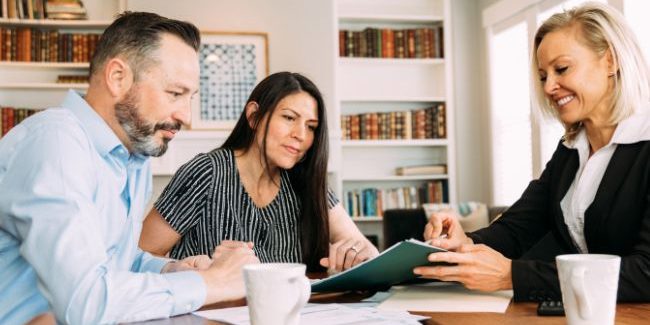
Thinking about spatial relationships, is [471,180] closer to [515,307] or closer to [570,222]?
[570,222]

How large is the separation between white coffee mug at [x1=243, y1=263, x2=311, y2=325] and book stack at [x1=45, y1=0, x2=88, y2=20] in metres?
4.89

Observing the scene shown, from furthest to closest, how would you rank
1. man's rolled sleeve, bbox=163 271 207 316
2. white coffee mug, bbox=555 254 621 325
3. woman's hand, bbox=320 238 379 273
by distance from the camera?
woman's hand, bbox=320 238 379 273 < man's rolled sleeve, bbox=163 271 207 316 < white coffee mug, bbox=555 254 621 325

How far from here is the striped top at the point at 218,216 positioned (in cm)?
196

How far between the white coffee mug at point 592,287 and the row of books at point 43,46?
4.95 metres

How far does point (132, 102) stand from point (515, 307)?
2.63 ft

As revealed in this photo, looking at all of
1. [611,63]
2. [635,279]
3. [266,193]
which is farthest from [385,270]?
[266,193]

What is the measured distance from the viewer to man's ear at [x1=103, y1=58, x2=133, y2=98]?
4.42 feet

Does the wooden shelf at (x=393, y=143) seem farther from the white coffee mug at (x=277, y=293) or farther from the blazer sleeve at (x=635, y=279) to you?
the white coffee mug at (x=277, y=293)

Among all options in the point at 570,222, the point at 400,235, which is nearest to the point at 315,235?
the point at 570,222

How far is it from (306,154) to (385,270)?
97cm

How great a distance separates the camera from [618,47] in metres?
1.56

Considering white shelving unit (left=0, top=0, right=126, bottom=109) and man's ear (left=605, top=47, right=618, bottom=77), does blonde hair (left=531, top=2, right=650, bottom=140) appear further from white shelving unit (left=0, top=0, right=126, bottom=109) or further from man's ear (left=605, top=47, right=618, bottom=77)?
white shelving unit (left=0, top=0, right=126, bottom=109)

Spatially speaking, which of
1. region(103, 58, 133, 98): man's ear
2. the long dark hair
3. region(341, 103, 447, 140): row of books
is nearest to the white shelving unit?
region(341, 103, 447, 140): row of books

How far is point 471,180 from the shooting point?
595cm
